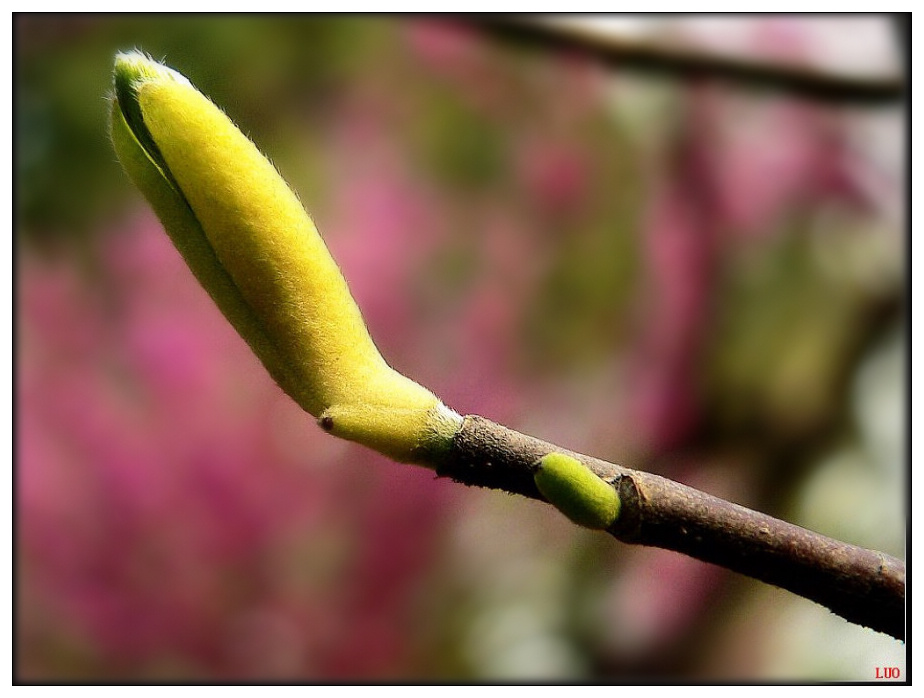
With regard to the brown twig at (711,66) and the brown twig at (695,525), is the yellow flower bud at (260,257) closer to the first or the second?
the brown twig at (695,525)

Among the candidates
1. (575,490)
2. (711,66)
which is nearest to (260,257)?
(575,490)

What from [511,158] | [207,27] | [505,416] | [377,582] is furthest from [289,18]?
[377,582]

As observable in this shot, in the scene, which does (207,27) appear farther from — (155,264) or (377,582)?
(377,582)

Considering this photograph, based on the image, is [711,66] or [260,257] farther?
[711,66]

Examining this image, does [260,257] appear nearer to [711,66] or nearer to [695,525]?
[695,525]

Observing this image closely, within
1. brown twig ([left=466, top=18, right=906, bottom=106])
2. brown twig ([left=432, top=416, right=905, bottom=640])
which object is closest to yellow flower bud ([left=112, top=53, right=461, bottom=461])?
brown twig ([left=432, top=416, right=905, bottom=640])

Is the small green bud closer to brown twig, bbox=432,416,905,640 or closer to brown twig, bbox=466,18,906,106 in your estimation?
brown twig, bbox=432,416,905,640
